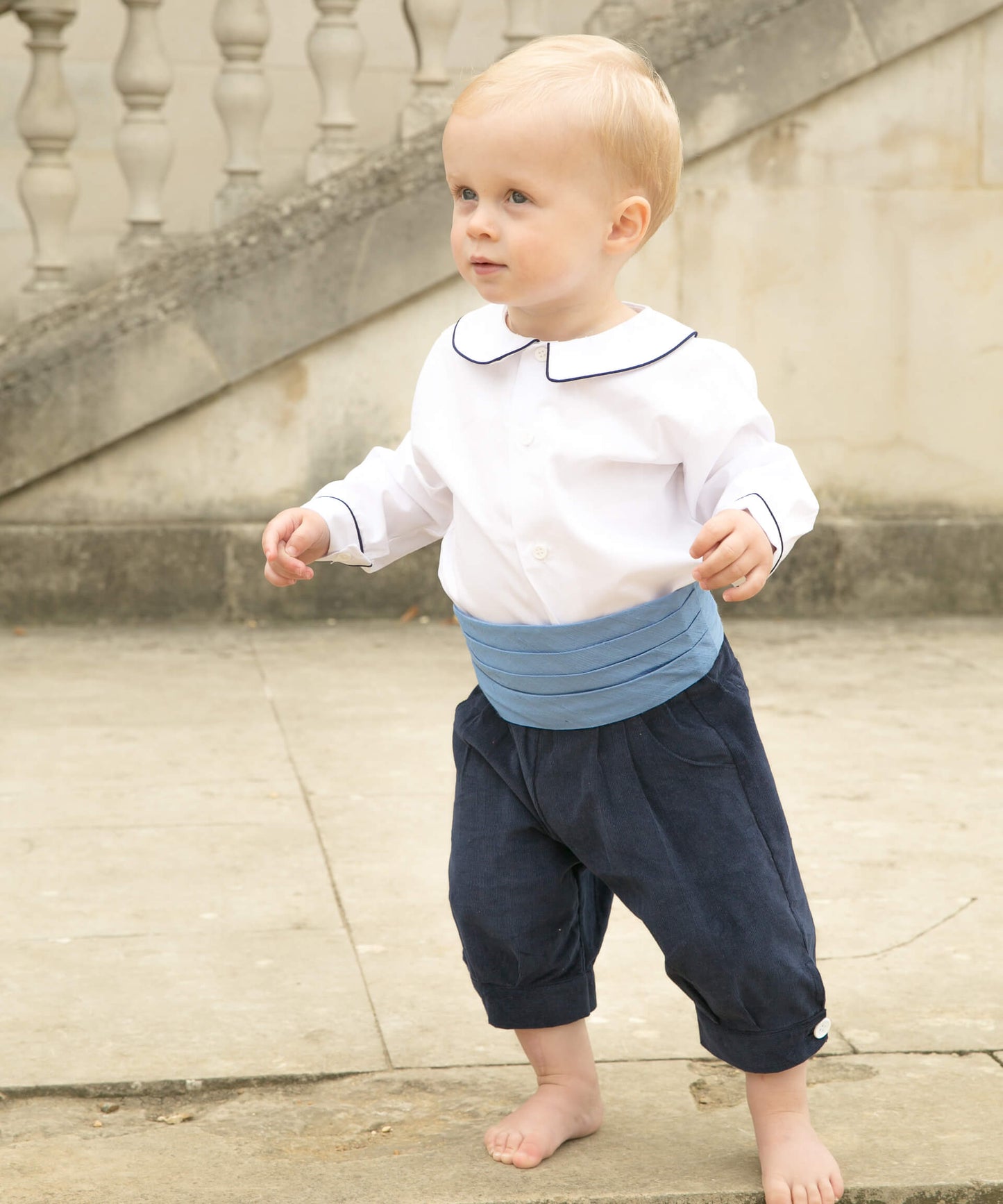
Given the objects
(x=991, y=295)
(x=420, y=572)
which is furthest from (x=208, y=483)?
(x=991, y=295)

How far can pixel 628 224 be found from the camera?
196 cm

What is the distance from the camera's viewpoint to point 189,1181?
80.9 inches

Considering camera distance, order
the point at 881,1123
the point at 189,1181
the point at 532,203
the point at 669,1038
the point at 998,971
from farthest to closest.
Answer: the point at 998,971, the point at 669,1038, the point at 881,1123, the point at 189,1181, the point at 532,203

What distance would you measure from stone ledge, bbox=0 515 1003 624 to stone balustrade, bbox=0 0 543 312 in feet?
2.99

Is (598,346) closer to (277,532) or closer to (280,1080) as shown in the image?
(277,532)

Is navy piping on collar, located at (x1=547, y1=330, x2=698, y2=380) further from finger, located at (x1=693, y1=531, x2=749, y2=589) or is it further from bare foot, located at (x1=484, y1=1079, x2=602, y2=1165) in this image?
bare foot, located at (x1=484, y1=1079, x2=602, y2=1165)

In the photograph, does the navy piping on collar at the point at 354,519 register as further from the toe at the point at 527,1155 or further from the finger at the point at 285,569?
the toe at the point at 527,1155

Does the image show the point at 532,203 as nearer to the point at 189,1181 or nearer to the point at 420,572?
the point at 189,1181

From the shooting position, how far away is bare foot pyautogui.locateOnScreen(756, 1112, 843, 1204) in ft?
6.59

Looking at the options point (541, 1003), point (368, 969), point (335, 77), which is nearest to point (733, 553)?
point (541, 1003)

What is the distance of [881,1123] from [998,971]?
1.95 ft

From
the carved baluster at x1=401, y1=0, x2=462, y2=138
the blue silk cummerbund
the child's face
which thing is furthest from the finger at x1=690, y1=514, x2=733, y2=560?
the carved baluster at x1=401, y1=0, x2=462, y2=138

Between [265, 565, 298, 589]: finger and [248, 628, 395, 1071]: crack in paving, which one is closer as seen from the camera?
[265, 565, 298, 589]: finger

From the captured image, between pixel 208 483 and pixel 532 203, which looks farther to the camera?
pixel 208 483
